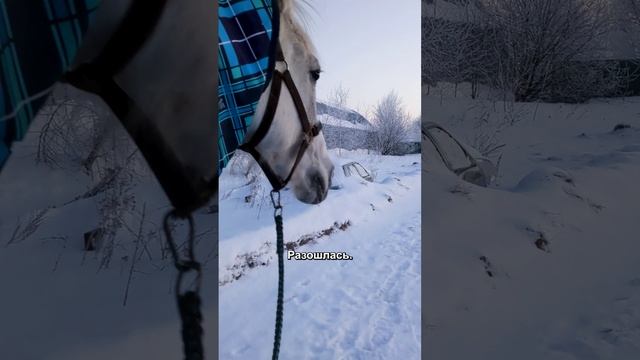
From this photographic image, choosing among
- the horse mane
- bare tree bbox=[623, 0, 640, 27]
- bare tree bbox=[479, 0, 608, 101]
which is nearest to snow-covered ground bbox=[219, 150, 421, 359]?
the horse mane

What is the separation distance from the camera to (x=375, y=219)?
1.31 meters

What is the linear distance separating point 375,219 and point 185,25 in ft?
2.63

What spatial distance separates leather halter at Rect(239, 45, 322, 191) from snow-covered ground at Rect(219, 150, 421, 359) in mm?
52

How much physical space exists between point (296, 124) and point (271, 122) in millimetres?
81

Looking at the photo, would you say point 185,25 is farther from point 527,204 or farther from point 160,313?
point 527,204

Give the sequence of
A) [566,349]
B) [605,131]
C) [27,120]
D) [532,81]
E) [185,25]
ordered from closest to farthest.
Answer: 1. [27,120]
2. [185,25]
3. [566,349]
4. [605,131]
5. [532,81]

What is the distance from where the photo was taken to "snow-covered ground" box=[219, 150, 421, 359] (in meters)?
1.20

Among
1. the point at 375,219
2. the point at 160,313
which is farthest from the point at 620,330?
the point at 160,313

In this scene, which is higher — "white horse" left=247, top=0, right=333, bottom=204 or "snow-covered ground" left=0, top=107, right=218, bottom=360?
"white horse" left=247, top=0, right=333, bottom=204

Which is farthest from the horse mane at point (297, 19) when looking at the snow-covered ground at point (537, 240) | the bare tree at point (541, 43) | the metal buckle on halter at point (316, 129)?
the bare tree at point (541, 43)

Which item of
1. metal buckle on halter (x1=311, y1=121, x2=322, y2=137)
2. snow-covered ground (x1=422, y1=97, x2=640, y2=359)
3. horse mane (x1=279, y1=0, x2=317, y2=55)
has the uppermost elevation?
horse mane (x1=279, y1=0, x2=317, y2=55)

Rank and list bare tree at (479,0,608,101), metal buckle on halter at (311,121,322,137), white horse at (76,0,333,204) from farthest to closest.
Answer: bare tree at (479,0,608,101) < metal buckle on halter at (311,121,322,137) < white horse at (76,0,333,204)

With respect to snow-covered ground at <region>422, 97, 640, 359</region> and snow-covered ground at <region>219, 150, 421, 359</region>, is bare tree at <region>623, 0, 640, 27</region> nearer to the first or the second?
snow-covered ground at <region>422, 97, 640, 359</region>

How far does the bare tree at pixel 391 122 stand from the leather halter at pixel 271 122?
7.5 inches
